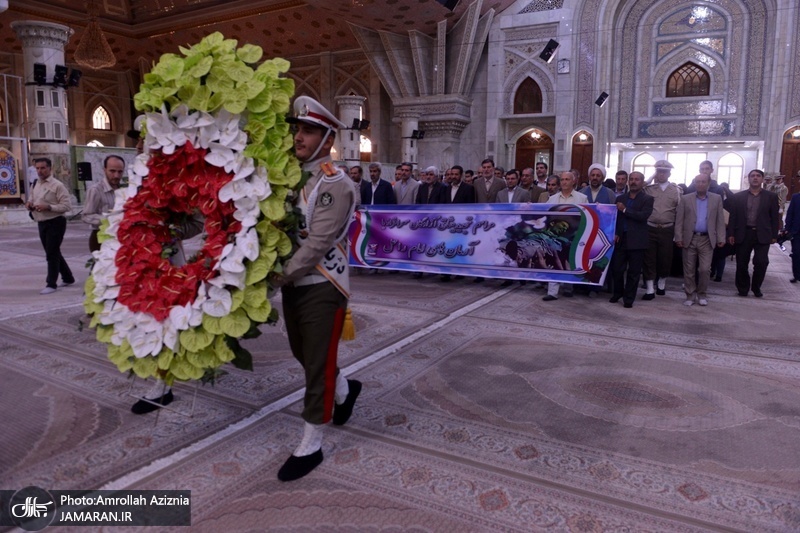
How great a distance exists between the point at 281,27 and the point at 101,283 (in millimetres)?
20271

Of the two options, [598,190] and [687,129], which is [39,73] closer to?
[598,190]

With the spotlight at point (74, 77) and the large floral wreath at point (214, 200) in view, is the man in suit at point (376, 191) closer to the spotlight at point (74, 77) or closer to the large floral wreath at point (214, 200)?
the large floral wreath at point (214, 200)

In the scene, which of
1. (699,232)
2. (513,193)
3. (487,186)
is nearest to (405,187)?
(487,186)

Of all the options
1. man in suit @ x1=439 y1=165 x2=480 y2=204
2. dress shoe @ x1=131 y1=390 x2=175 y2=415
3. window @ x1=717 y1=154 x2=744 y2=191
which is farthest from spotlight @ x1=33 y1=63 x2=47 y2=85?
window @ x1=717 y1=154 x2=744 y2=191

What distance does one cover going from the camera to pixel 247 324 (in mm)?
2432

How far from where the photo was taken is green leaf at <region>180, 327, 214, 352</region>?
2.42 meters

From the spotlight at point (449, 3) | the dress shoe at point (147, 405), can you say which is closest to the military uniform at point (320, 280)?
the dress shoe at point (147, 405)

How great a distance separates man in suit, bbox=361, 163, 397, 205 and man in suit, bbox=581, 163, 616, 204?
276cm

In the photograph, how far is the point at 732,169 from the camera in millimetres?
17375

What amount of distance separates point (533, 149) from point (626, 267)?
44.4 ft

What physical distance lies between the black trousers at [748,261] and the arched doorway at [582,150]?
11.2 m

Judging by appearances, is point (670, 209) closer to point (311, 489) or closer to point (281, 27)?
point (311, 489)

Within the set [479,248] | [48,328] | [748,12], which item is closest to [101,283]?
[48,328]

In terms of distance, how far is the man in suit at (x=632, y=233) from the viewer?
606 centimetres
